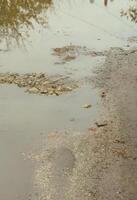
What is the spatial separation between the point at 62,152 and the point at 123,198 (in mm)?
1491

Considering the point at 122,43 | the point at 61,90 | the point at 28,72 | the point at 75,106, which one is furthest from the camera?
the point at 122,43

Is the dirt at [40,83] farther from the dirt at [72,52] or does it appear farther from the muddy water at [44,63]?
the dirt at [72,52]

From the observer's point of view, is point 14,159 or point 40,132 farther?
point 40,132

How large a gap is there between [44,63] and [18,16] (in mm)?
4069

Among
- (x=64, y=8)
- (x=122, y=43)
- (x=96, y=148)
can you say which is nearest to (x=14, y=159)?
(x=96, y=148)

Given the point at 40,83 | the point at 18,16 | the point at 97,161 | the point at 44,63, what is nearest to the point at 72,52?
the point at 44,63

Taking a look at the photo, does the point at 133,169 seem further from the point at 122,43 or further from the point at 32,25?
the point at 32,25

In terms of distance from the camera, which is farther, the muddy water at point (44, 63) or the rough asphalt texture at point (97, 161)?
the muddy water at point (44, 63)

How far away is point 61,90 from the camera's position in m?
9.18

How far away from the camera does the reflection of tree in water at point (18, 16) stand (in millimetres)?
12795

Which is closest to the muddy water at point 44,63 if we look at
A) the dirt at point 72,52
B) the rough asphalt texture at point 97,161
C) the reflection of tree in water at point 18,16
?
the reflection of tree in water at point 18,16

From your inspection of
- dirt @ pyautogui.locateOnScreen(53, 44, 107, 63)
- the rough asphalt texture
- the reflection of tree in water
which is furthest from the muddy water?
the rough asphalt texture

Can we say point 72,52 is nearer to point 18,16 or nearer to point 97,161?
point 18,16

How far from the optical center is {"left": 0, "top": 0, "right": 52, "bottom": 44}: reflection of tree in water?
12795 mm
